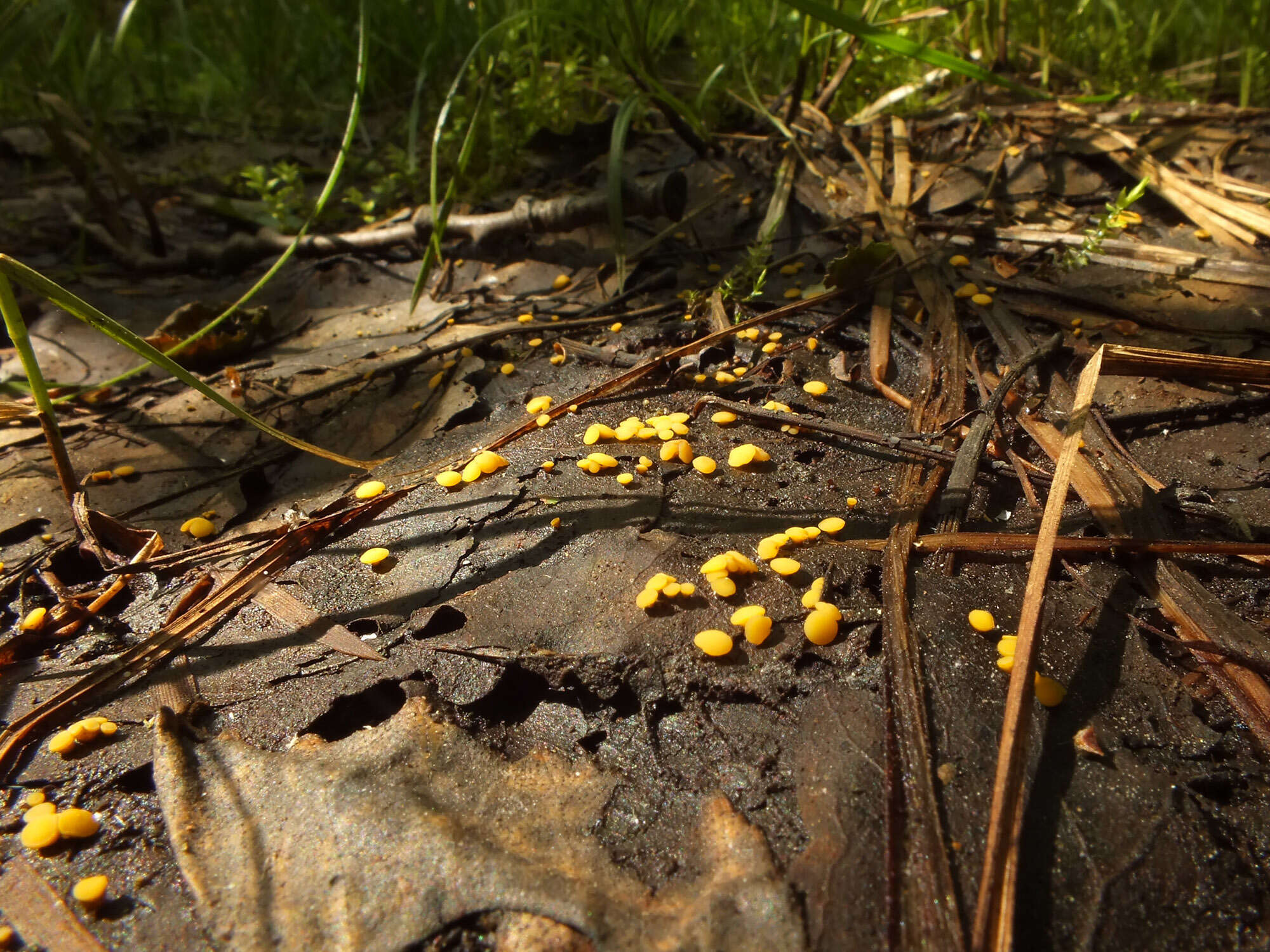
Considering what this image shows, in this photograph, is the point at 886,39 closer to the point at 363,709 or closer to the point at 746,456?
the point at 746,456

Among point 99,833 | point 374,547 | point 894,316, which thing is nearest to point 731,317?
point 894,316

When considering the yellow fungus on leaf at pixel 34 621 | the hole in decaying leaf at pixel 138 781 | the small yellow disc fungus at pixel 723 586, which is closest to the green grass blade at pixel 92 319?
the yellow fungus on leaf at pixel 34 621

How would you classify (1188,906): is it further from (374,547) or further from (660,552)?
(374,547)

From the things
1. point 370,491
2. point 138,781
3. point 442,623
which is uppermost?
point 370,491

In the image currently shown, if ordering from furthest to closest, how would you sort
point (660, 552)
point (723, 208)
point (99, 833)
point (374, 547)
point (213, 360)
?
point (723, 208), point (213, 360), point (374, 547), point (660, 552), point (99, 833)

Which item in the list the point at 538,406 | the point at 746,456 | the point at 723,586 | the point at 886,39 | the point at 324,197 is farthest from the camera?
the point at 886,39

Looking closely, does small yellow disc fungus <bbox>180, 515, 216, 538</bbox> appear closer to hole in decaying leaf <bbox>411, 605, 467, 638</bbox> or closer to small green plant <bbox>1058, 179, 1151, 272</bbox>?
hole in decaying leaf <bbox>411, 605, 467, 638</bbox>

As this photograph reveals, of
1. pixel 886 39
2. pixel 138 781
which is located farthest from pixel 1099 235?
pixel 138 781

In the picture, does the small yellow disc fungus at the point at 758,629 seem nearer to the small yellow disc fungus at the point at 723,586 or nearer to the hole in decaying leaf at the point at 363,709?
the small yellow disc fungus at the point at 723,586
